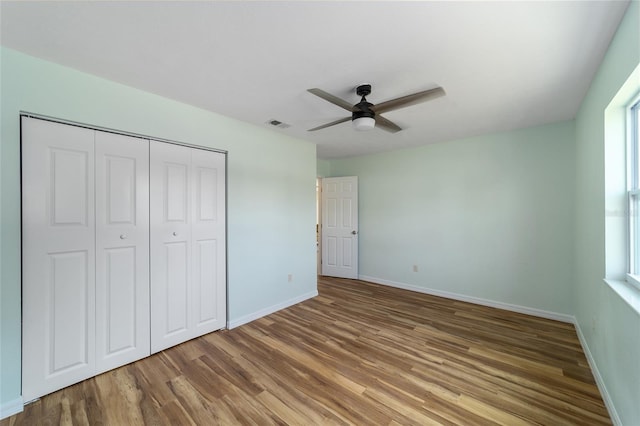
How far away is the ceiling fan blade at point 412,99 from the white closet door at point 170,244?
2031mm

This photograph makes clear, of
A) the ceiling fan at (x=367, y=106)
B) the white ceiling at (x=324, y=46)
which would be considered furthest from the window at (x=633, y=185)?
the ceiling fan at (x=367, y=106)

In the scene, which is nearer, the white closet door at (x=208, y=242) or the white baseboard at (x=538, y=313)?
the white baseboard at (x=538, y=313)

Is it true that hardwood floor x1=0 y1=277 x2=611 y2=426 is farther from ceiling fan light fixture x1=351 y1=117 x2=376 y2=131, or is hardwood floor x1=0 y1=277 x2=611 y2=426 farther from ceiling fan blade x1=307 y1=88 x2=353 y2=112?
ceiling fan blade x1=307 y1=88 x2=353 y2=112

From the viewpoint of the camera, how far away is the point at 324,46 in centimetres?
171

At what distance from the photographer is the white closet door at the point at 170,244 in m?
2.49

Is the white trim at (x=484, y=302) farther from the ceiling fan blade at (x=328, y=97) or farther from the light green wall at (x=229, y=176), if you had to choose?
the ceiling fan blade at (x=328, y=97)

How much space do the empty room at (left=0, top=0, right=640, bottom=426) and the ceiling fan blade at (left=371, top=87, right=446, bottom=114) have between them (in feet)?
0.05

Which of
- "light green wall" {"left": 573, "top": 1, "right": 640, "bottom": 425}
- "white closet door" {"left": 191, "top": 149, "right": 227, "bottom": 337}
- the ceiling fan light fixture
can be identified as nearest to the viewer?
"light green wall" {"left": 573, "top": 1, "right": 640, "bottom": 425}

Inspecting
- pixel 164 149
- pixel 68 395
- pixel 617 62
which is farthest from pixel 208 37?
pixel 68 395

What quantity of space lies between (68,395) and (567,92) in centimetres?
495

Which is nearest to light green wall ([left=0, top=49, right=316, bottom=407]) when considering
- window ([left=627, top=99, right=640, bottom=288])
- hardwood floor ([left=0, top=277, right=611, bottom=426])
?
hardwood floor ([left=0, top=277, right=611, bottom=426])

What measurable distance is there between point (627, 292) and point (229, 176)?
11.3 feet

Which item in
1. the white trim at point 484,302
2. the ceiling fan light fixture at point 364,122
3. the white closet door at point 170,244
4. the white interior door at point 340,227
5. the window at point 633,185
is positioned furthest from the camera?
the white interior door at point 340,227

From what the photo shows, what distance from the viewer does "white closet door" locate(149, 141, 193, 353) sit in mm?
2486
